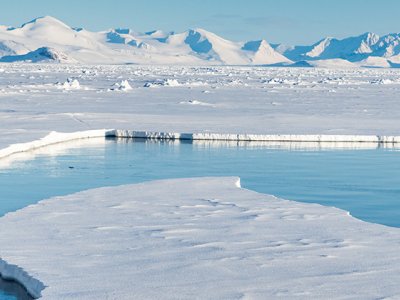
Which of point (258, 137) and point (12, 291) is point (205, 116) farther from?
point (12, 291)

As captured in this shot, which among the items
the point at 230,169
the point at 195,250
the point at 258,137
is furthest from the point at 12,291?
the point at 258,137

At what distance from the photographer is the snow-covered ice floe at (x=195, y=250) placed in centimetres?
525

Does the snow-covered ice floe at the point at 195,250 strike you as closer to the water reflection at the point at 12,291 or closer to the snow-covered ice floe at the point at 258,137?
the water reflection at the point at 12,291

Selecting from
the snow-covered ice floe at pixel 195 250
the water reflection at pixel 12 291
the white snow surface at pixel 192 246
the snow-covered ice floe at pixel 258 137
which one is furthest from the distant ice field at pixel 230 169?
the water reflection at pixel 12 291

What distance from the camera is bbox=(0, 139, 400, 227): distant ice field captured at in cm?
1008

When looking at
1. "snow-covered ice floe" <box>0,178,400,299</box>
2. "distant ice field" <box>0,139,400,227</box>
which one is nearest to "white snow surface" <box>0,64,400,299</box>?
"snow-covered ice floe" <box>0,178,400,299</box>

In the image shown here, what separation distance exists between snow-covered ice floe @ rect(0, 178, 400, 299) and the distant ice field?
118 cm

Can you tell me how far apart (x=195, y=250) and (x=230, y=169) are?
20.9 feet

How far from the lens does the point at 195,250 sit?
6332mm

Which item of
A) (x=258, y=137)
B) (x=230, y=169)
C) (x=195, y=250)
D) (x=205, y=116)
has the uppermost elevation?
(x=205, y=116)

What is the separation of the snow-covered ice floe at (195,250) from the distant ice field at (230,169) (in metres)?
1.18

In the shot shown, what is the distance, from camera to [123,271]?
564 cm

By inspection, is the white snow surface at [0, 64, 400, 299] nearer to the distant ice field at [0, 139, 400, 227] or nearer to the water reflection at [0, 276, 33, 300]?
the water reflection at [0, 276, 33, 300]

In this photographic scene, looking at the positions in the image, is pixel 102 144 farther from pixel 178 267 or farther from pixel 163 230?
pixel 178 267
